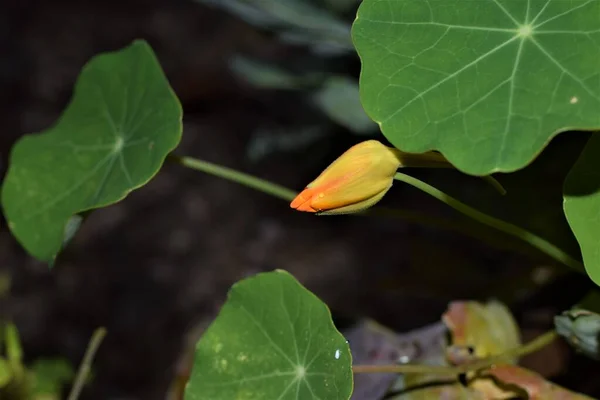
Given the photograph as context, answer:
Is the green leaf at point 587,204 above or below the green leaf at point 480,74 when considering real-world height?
below

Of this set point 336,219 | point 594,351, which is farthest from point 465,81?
point 336,219

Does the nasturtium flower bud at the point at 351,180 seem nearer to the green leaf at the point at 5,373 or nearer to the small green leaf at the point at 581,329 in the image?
the small green leaf at the point at 581,329

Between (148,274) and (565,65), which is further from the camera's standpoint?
(148,274)

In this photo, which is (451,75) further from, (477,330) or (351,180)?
(477,330)

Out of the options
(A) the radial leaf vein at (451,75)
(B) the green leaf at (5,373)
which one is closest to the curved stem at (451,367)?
(A) the radial leaf vein at (451,75)

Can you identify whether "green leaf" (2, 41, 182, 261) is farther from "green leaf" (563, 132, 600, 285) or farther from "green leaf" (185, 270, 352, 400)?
"green leaf" (563, 132, 600, 285)

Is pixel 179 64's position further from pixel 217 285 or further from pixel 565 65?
pixel 565 65
